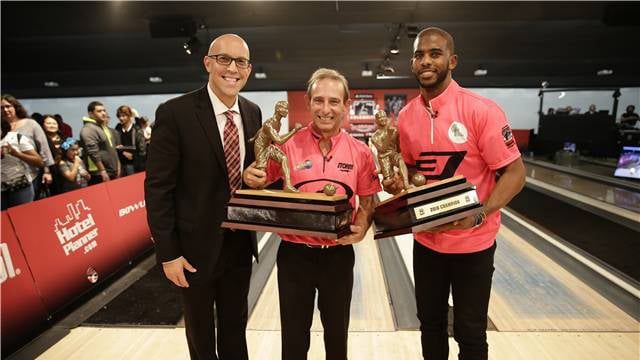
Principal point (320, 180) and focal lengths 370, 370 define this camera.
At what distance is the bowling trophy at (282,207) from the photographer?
145cm

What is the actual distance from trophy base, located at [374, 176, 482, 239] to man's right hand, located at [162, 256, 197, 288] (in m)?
0.99

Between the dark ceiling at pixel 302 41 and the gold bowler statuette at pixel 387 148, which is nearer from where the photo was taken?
the gold bowler statuette at pixel 387 148

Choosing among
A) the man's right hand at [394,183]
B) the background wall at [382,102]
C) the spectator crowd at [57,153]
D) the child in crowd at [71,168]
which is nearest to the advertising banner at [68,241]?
the spectator crowd at [57,153]

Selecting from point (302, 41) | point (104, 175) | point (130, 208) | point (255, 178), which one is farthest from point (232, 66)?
point (302, 41)

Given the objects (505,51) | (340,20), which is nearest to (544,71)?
(505,51)

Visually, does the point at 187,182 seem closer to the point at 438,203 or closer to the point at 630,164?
the point at 438,203

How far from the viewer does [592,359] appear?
7.87 feet

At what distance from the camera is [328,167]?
1607 mm

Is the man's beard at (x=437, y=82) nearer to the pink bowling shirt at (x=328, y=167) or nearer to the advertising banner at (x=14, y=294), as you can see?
the pink bowling shirt at (x=328, y=167)

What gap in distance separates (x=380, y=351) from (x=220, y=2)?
6780 mm

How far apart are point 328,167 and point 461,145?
0.59m

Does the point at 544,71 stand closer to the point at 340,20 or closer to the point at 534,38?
the point at 534,38

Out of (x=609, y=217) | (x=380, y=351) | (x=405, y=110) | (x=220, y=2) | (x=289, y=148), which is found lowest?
(x=609, y=217)

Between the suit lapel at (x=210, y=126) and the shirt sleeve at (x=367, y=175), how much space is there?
61 centimetres
